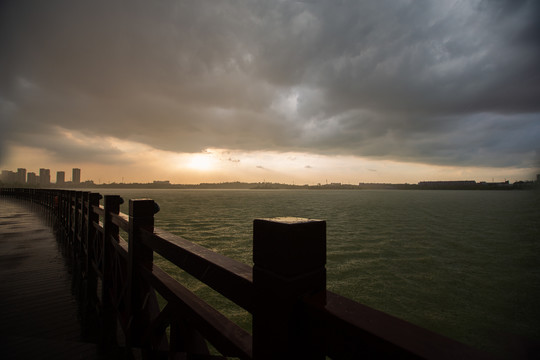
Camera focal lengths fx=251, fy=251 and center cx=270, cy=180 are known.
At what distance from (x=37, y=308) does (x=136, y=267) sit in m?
4.47

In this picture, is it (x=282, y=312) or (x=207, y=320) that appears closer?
A: (x=282, y=312)

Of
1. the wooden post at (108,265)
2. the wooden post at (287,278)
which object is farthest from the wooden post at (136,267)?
the wooden post at (287,278)

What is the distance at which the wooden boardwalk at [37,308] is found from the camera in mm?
2911

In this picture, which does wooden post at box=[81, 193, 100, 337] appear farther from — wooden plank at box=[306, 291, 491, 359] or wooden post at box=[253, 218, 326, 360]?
wooden plank at box=[306, 291, 491, 359]

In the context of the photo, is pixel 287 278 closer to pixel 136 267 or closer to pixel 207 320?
pixel 207 320

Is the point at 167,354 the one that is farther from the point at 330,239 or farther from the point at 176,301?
the point at 330,239

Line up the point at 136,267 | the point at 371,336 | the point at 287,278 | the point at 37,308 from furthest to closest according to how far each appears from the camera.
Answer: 1. the point at 37,308
2. the point at 136,267
3. the point at 287,278
4. the point at 371,336

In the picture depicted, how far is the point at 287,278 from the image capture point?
109cm

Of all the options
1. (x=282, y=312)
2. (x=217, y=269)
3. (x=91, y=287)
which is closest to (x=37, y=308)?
(x=91, y=287)

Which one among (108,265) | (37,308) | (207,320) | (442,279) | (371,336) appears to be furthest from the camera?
(442,279)

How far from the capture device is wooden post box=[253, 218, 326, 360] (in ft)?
3.54

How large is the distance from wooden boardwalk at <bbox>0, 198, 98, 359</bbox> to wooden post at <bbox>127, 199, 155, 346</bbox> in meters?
0.58

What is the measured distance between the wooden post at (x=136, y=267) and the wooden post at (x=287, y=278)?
2.23 meters

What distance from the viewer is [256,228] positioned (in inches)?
48.0
